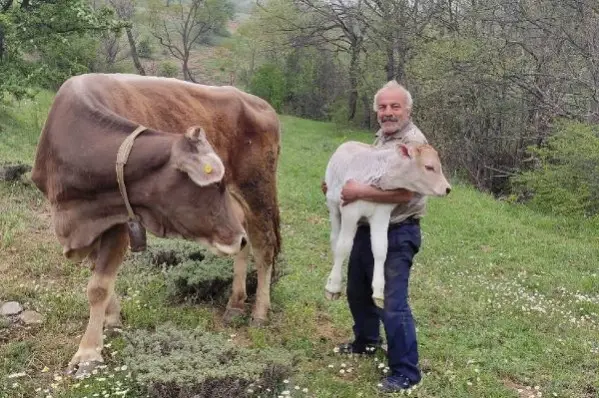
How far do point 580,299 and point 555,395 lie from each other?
9.85 ft

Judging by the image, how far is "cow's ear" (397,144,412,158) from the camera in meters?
4.31

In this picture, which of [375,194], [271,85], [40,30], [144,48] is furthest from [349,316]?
[144,48]

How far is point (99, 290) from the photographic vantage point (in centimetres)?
496

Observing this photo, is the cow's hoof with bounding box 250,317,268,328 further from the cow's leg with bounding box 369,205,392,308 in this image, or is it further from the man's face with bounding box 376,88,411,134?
the man's face with bounding box 376,88,411,134

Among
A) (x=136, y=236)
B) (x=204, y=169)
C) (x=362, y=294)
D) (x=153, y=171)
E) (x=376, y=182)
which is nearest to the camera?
(x=204, y=169)

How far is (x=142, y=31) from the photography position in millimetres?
51531

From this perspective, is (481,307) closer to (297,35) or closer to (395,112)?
(395,112)

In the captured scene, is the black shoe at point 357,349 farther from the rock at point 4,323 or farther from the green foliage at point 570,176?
the green foliage at point 570,176

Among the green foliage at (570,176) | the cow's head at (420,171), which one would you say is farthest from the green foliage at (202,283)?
the green foliage at (570,176)

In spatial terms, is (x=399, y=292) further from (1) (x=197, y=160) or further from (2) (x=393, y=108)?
(1) (x=197, y=160)

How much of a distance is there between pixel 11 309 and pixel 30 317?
0.21 metres

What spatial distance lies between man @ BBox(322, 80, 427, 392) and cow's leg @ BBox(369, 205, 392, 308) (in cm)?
11

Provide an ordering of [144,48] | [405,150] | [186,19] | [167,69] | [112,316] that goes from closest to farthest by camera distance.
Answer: [405,150], [112,316], [167,69], [186,19], [144,48]

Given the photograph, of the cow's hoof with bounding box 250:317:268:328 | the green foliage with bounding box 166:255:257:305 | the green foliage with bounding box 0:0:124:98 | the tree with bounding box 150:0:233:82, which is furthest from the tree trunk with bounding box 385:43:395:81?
the cow's hoof with bounding box 250:317:268:328
